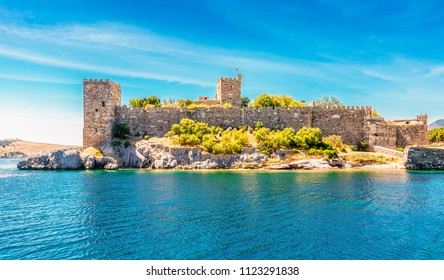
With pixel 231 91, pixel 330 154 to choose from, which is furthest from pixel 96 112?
pixel 330 154

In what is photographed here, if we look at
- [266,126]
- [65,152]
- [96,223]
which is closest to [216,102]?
[266,126]

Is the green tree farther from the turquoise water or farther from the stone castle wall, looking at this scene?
the turquoise water

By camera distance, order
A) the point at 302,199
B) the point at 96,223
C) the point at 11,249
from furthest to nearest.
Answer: the point at 302,199, the point at 96,223, the point at 11,249

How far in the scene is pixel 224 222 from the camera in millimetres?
19266

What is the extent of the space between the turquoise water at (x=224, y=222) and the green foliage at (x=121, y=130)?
24.8 m

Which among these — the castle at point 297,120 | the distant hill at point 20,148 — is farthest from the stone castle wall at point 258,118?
the distant hill at point 20,148

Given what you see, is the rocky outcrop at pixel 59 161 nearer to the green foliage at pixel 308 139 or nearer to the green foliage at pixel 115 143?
the green foliage at pixel 115 143

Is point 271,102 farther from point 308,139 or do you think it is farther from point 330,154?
point 330,154

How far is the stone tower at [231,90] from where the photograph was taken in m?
63.9

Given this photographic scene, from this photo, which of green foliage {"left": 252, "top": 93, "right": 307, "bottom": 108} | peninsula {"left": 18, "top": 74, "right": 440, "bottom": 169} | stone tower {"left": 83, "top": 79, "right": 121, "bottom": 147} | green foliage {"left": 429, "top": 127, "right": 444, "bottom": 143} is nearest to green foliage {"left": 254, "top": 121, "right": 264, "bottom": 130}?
peninsula {"left": 18, "top": 74, "right": 440, "bottom": 169}

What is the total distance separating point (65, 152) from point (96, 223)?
3846 cm

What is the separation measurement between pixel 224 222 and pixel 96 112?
41.6 meters
